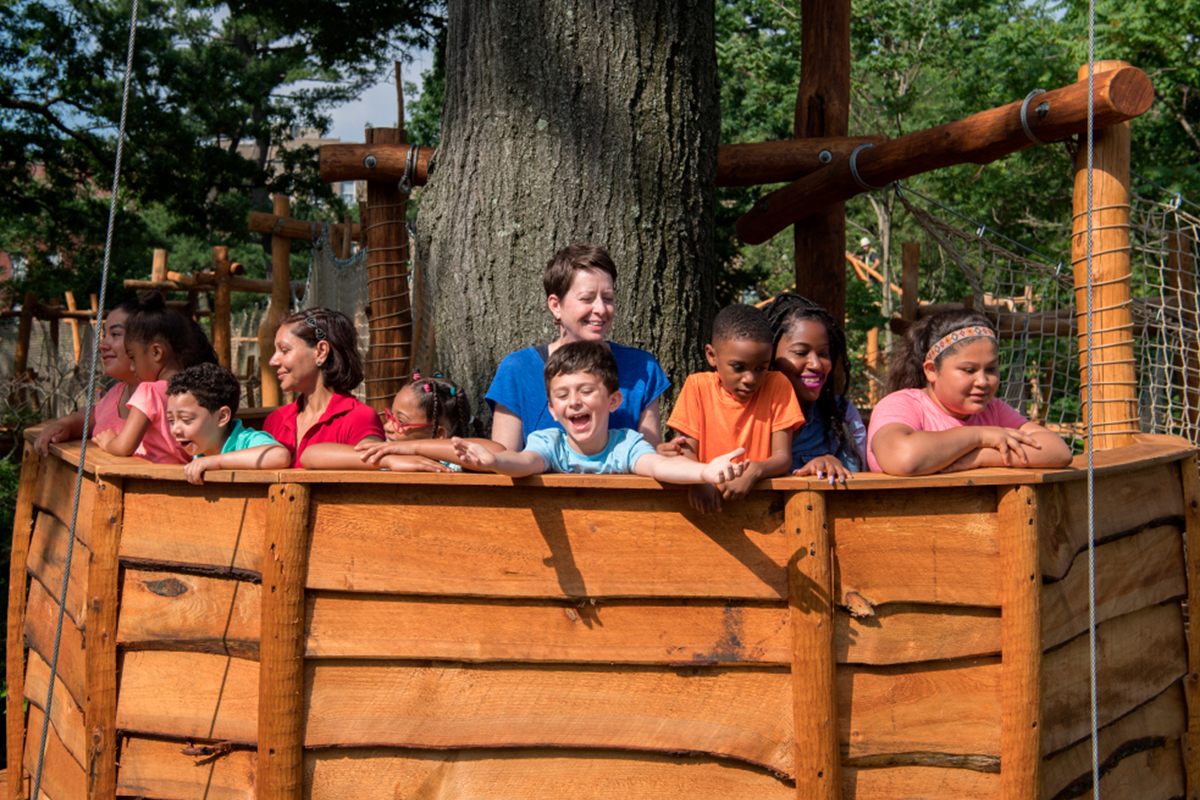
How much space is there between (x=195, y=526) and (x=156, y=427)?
2.51 ft

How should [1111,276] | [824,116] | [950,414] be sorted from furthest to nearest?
1. [824,116]
2. [1111,276]
3. [950,414]

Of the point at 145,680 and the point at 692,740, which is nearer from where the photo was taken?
the point at 692,740

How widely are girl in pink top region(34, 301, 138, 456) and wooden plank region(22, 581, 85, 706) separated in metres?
0.52

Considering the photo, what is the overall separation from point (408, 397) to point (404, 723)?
1194 millimetres

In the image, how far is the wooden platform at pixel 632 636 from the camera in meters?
2.45

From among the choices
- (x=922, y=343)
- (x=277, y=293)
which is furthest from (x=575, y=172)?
(x=277, y=293)

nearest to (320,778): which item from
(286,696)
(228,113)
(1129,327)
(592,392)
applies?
(286,696)

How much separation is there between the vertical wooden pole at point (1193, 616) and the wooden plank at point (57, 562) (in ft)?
10.9

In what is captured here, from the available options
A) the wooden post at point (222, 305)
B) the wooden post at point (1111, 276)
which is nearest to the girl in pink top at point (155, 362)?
the wooden post at point (1111, 276)

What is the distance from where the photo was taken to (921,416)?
292 cm

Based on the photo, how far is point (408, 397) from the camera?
3361mm

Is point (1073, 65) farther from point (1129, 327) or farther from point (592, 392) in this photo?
point (592, 392)

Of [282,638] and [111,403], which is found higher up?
[111,403]

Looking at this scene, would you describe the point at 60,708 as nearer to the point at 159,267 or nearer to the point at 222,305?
the point at 222,305
